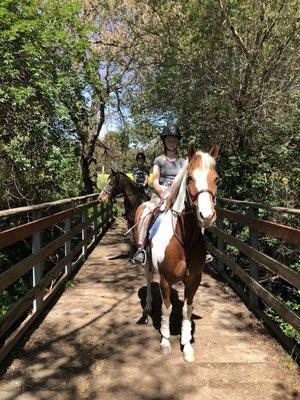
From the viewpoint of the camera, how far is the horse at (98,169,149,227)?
32.1 ft

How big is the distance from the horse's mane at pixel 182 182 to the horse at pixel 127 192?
526 centimetres

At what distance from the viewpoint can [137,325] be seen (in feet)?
17.3

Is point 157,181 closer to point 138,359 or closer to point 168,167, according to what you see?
point 168,167

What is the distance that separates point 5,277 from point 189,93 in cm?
828

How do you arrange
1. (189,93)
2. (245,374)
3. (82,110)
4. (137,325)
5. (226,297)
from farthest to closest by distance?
(189,93) → (82,110) → (226,297) → (137,325) → (245,374)

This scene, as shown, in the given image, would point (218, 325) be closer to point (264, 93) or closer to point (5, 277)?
point (5, 277)

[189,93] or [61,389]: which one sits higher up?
[189,93]

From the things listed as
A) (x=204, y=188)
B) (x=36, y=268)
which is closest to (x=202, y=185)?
(x=204, y=188)

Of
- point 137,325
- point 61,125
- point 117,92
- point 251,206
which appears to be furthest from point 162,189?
point 117,92

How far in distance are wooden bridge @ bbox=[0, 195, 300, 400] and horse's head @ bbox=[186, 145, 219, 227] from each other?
1.00 metres

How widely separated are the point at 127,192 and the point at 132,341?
540 cm

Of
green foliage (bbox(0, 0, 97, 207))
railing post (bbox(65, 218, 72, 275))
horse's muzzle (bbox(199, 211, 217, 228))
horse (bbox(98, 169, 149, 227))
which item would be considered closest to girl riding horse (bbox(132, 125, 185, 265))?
horse's muzzle (bbox(199, 211, 217, 228))

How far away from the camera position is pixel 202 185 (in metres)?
3.80

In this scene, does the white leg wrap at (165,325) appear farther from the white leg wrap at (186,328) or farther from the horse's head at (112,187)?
the horse's head at (112,187)
